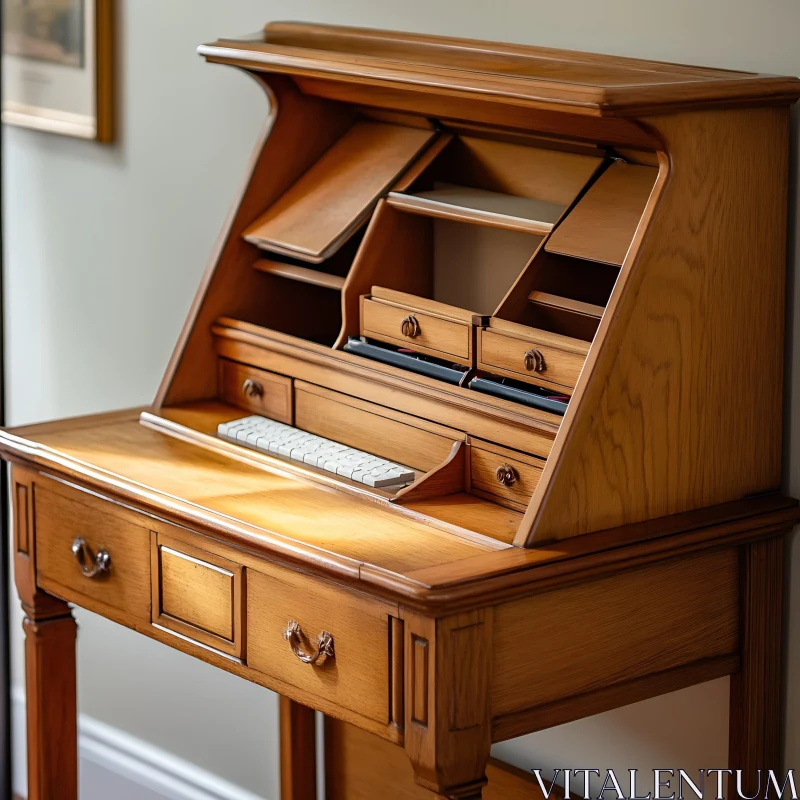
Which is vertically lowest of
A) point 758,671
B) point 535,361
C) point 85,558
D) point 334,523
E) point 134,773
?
point 134,773

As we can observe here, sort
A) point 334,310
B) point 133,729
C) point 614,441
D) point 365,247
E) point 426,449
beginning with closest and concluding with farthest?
point 614,441
point 426,449
point 365,247
point 334,310
point 133,729

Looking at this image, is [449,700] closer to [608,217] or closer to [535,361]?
[535,361]

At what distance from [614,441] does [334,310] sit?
2.83 ft

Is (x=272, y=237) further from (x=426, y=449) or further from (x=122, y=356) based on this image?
(x=122, y=356)

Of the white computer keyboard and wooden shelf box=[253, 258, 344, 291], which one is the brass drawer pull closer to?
the white computer keyboard

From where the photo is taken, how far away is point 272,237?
2.43m

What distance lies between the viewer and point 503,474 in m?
2.01

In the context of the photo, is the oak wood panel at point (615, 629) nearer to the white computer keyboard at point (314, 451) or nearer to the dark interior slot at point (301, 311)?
the white computer keyboard at point (314, 451)

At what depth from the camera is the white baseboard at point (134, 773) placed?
3.14 m

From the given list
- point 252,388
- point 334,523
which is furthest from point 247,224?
point 334,523

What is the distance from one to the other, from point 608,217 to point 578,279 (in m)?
0.16

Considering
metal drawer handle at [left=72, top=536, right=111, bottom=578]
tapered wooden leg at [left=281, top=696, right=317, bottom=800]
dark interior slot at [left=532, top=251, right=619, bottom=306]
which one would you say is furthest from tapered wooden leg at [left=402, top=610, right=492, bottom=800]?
tapered wooden leg at [left=281, top=696, right=317, bottom=800]

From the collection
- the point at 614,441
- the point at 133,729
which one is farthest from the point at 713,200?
the point at 133,729

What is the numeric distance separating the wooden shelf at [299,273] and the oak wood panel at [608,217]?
0.42 m
